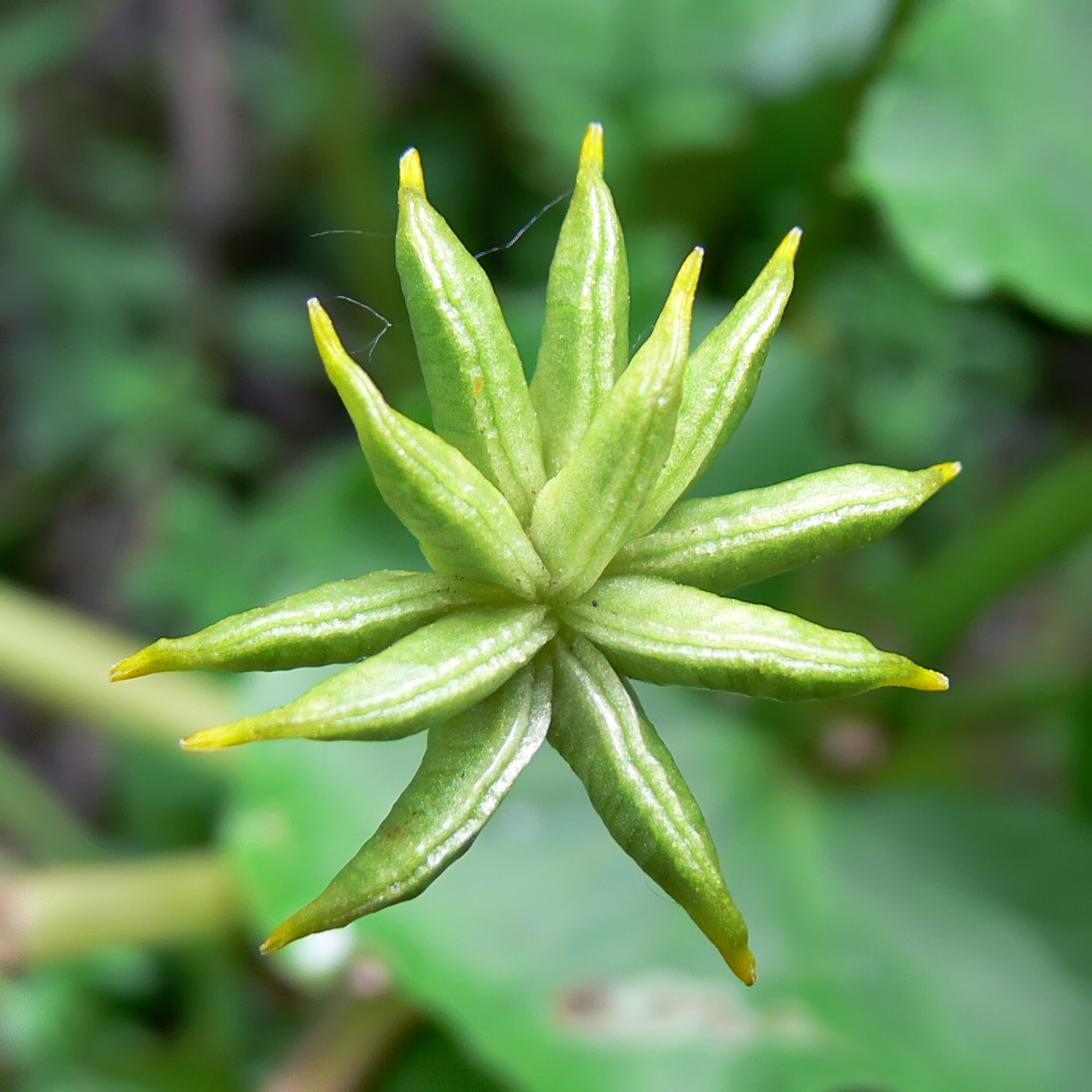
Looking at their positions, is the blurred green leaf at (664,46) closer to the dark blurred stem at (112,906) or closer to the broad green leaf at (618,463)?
the dark blurred stem at (112,906)

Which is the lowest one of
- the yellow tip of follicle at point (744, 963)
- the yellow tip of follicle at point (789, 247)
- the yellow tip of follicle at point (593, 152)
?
the yellow tip of follicle at point (744, 963)

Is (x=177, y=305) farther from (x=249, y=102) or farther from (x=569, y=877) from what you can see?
(x=569, y=877)

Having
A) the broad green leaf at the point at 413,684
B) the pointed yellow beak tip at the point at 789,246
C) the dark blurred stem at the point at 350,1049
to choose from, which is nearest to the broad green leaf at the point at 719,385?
the pointed yellow beak tip at the point at 789,246

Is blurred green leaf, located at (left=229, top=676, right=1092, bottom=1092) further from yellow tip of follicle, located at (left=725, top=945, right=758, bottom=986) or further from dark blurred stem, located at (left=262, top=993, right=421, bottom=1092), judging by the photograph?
yellow tip of follicle, located at (left=725, top=945, right=758, bottom=986)

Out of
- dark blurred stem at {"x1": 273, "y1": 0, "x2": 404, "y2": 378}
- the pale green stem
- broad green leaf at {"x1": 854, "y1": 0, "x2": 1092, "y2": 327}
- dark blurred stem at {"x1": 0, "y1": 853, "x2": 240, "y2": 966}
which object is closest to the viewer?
broad green leaf at {"x1": 854, "y1": 0, "x2": 1092, "y2": 327}

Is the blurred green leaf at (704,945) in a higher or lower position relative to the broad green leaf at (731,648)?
lower

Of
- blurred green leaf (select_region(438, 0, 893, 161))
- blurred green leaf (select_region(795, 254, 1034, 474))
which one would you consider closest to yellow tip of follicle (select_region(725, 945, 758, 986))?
blurred green leaf (select_region(795, 254, 1034, 474))
